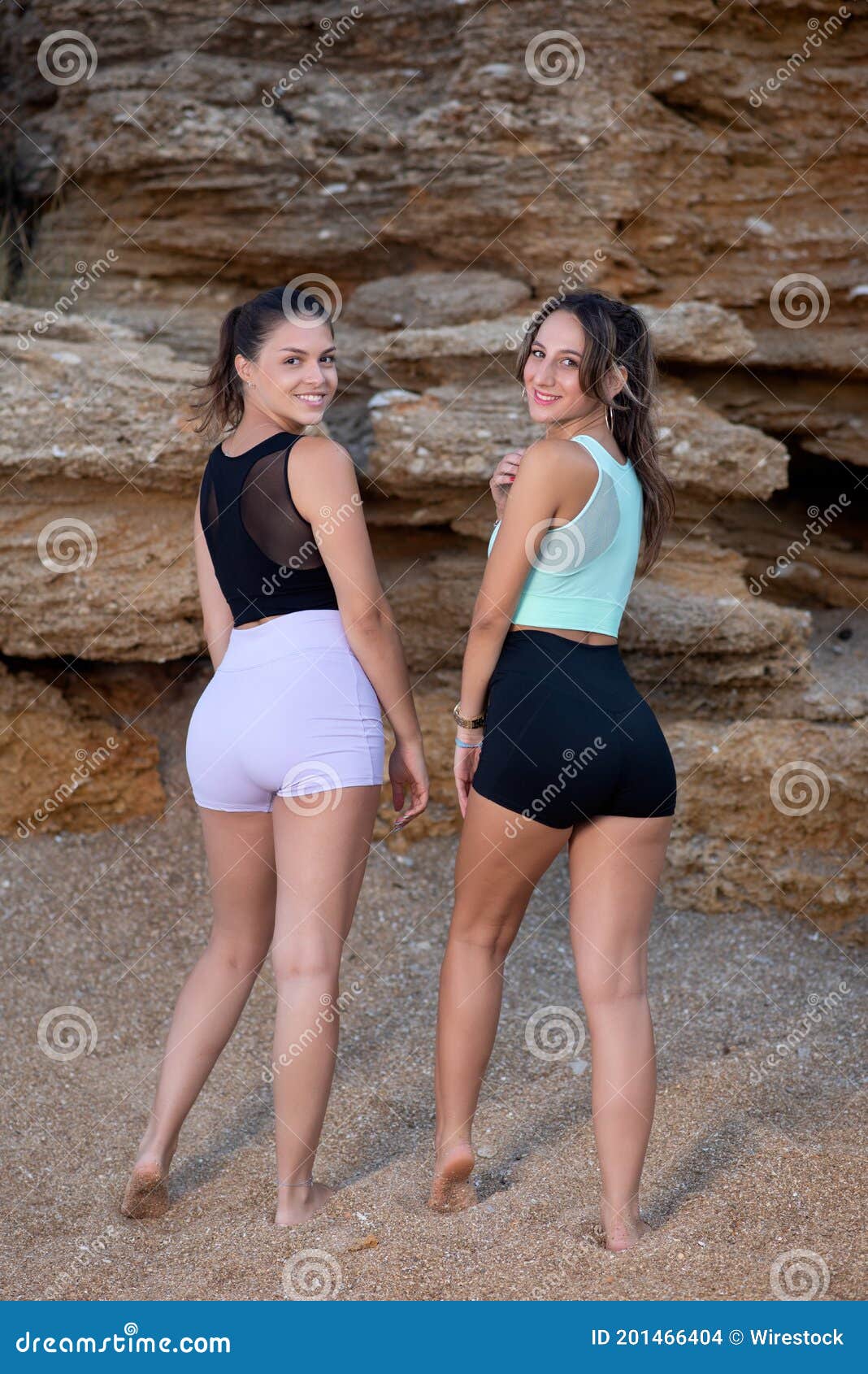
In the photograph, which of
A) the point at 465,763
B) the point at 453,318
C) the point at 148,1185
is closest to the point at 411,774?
the point at 465,763

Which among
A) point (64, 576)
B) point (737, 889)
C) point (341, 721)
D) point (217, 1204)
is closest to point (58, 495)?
point (64, 576)

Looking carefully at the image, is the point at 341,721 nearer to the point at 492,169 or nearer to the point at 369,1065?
the point at 369,1065

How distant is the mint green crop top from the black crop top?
462 millimetres

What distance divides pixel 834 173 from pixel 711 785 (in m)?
2.73

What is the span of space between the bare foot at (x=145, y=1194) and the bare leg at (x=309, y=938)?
44 cm

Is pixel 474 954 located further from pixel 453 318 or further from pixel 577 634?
pixel 453 318

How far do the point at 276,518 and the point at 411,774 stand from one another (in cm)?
72

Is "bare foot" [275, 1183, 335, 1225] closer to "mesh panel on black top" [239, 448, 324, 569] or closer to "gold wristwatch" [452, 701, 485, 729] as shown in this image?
"gold wristwatch" [452, 701, 485, 729]

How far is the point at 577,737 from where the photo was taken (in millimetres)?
2695

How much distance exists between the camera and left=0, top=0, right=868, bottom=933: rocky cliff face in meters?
4.74

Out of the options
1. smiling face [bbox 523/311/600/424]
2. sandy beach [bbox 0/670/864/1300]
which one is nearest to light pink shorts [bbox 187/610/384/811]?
smiling face [bbox 523/311/600/424]

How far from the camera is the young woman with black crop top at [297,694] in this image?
9.30ft

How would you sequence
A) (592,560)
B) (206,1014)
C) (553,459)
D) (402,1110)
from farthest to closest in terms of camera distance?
(402,1110)
(206,1014)
(592,560)
(553,459)

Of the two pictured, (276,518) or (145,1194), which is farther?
(145,1194)
